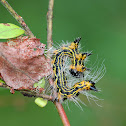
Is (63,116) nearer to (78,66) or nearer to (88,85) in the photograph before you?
(88,85)

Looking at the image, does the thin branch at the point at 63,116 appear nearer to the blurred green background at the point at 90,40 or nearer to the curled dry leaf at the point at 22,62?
the curled dry leaf at the point at 22,62

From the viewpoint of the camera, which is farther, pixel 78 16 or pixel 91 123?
pixel 78 16

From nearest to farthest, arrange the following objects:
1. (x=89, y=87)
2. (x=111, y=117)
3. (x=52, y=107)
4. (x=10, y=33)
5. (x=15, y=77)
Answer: (x=10, y=33) < (x=15, y=77) < (x=89, y=87) < (x=111, y=117) < (x=52, y=107)

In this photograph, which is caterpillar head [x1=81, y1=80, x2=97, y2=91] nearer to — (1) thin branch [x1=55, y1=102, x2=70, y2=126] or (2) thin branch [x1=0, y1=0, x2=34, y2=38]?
(1) thin branch [x1=55, y1=102, x2=70, y2=126]

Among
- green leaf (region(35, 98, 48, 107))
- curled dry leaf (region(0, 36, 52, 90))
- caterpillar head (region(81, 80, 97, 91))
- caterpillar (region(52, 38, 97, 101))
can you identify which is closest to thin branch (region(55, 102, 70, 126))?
green leaf (region(35, 98, 48, 107))

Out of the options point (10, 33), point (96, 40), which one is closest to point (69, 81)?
point (10, 33)

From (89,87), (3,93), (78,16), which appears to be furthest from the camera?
(78,16)

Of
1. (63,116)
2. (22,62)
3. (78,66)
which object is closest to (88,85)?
(78,66)

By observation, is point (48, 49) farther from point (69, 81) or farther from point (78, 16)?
point (78, 16)
